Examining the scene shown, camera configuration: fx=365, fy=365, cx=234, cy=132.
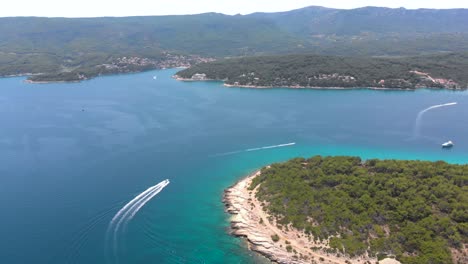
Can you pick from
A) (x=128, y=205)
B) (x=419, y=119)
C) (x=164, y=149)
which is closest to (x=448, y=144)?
(x=419, y=119)

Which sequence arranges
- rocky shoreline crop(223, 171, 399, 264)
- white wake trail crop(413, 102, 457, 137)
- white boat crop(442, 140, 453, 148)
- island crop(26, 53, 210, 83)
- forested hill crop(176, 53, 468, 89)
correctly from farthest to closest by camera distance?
1. island crop(26, 53, 210, 83)
2. forested hill crop(176, 53, 468, 89)
3. white wake trail crop(413, 102, 457, 137)
4. white boat crop(442, 140, 453, 148)
5. rocky shoreline crop(223, 171, 399, 264)

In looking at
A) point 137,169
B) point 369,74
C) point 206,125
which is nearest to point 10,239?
point 137,169

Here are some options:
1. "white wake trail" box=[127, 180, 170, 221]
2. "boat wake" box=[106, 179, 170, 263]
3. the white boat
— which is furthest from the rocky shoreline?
the white boat

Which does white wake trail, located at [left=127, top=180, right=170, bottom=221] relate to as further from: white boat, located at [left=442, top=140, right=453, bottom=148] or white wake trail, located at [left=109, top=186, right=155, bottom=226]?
white boat, located at [left=442, top=140, right=453, bottom=148]

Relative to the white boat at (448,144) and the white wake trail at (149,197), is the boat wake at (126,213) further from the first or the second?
the white boat at (448,144)

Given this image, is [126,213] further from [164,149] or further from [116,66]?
[116,66]
